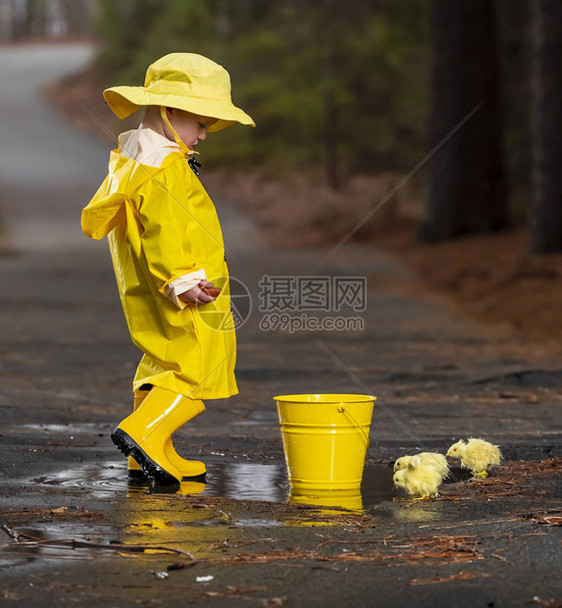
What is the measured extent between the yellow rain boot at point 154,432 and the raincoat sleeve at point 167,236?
45 centimetres

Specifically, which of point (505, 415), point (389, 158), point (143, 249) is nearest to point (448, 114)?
point (389, 158)

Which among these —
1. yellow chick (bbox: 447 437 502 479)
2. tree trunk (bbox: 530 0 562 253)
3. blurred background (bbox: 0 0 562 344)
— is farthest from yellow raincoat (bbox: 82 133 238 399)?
tree trunk (bbox: 530 0 562 253)

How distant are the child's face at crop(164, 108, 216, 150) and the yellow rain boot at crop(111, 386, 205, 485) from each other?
1.19m

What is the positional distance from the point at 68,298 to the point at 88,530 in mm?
11360

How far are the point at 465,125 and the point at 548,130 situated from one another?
12.5 ft

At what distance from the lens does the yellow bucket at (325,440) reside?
5277 mm

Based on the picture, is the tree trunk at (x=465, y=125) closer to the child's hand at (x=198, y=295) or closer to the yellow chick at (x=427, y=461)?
the yellow chick at (x=427, y=461)

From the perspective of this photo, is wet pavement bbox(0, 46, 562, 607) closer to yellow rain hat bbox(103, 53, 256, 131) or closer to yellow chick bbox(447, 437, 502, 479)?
yellow chick bbox(447, 437, 502, 479)

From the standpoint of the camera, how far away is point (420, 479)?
17.0 feet

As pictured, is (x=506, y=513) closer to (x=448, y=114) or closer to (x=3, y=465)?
(x=3, y=465)

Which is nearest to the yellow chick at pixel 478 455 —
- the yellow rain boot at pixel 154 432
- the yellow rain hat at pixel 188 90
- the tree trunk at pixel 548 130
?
the yellow rain boot at pixel 154 432

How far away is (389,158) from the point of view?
28469 millimetres

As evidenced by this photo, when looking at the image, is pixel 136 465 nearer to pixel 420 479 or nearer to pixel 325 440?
pixel 325 440

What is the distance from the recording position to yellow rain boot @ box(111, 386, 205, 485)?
17.5 ft
